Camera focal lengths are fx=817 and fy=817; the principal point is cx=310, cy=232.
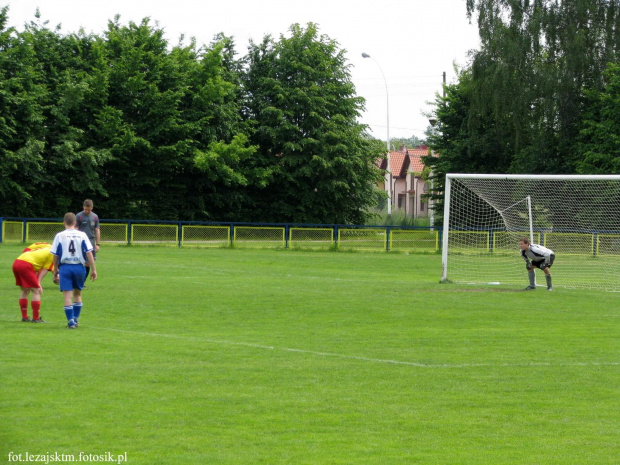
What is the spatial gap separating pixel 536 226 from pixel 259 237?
43.7 feet

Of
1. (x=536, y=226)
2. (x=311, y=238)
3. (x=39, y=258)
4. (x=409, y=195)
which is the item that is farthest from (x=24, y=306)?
(x=409, y=195)

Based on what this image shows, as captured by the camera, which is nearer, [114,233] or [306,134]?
[114,233]

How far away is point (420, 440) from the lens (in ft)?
20.8

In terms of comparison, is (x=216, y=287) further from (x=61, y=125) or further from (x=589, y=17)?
(x=589, y=17)

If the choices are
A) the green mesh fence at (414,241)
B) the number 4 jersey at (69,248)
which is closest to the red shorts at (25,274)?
the number 4 jersey at (69,248)

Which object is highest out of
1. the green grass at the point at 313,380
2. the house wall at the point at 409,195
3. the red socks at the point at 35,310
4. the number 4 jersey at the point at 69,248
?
the house wall at the point at 409,195

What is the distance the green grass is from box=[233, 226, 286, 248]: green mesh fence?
21062 mm

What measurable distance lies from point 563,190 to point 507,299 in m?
→ 14.8

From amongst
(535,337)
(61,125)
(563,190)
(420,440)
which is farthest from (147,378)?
(61,125)

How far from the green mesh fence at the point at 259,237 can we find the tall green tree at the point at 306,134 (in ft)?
26.5

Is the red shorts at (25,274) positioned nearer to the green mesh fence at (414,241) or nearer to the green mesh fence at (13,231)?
the green mesh fence at (13,231)

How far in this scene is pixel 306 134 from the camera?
48.6m

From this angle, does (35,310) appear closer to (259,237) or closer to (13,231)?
(13,231)

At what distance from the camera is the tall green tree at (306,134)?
47.5m
